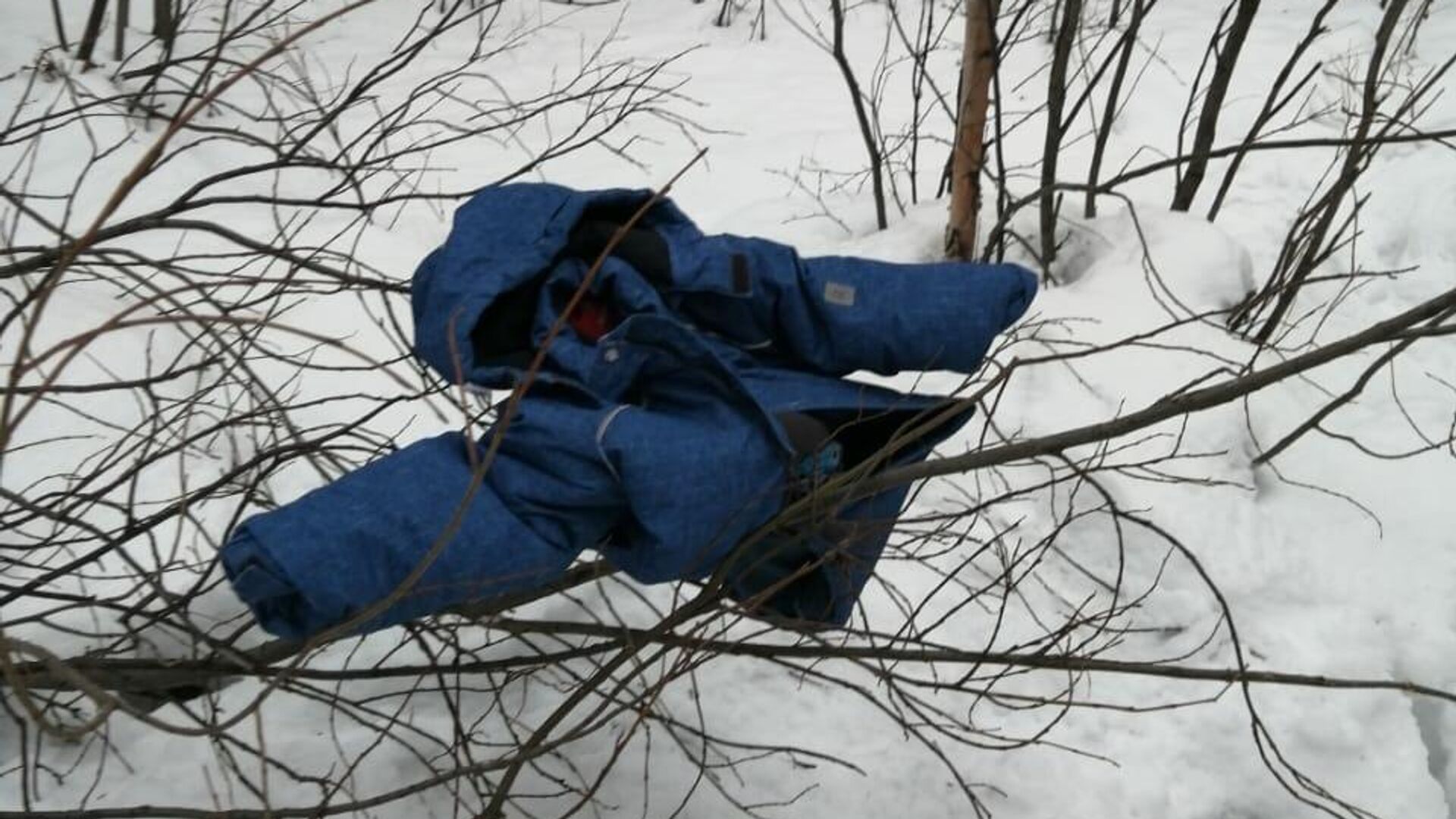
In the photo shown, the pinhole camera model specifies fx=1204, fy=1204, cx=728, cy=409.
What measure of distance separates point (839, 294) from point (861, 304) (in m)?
0.03

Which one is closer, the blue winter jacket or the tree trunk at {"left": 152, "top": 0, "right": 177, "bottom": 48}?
the blue winter jacket

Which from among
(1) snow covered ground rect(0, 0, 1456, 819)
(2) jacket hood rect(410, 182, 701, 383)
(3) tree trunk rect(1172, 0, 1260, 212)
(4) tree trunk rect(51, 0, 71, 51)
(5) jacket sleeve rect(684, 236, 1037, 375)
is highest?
(4) tree trunk rect(51, 0, 71, 51)

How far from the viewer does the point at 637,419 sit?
1.39m

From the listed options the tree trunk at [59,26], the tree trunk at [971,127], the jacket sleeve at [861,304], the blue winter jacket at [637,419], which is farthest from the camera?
the tree trunk at [59,26]

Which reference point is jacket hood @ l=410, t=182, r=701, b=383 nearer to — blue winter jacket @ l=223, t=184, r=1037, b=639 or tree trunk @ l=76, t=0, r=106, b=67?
blue winter jacket @ l=223, t=184, r=1037, b=639

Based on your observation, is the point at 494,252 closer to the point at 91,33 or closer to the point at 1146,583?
the point at 1146,583

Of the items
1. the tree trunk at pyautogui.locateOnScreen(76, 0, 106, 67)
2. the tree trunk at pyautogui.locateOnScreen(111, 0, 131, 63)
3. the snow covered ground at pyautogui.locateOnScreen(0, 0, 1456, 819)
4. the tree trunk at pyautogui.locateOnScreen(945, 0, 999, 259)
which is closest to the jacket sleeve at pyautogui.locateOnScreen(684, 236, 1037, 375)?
the snow covered ground at pyautogui.locateOnScreen(0, 0, 1456, 819)

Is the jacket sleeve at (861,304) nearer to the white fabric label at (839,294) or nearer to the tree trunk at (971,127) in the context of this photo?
the white fabric label at (839,294)

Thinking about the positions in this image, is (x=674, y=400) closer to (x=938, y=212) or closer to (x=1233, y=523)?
(x=1233, y=523)

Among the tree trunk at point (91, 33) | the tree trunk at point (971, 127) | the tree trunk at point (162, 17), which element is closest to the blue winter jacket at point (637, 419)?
the tree trunk at point (971, 127)

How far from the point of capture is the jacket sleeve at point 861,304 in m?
1.58

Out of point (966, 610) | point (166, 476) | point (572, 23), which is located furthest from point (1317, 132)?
point (166, 476)

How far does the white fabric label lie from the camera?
159cm

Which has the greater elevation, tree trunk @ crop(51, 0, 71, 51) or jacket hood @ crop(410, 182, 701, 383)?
tree trunk @ crop(51, 0, 71, 51)
